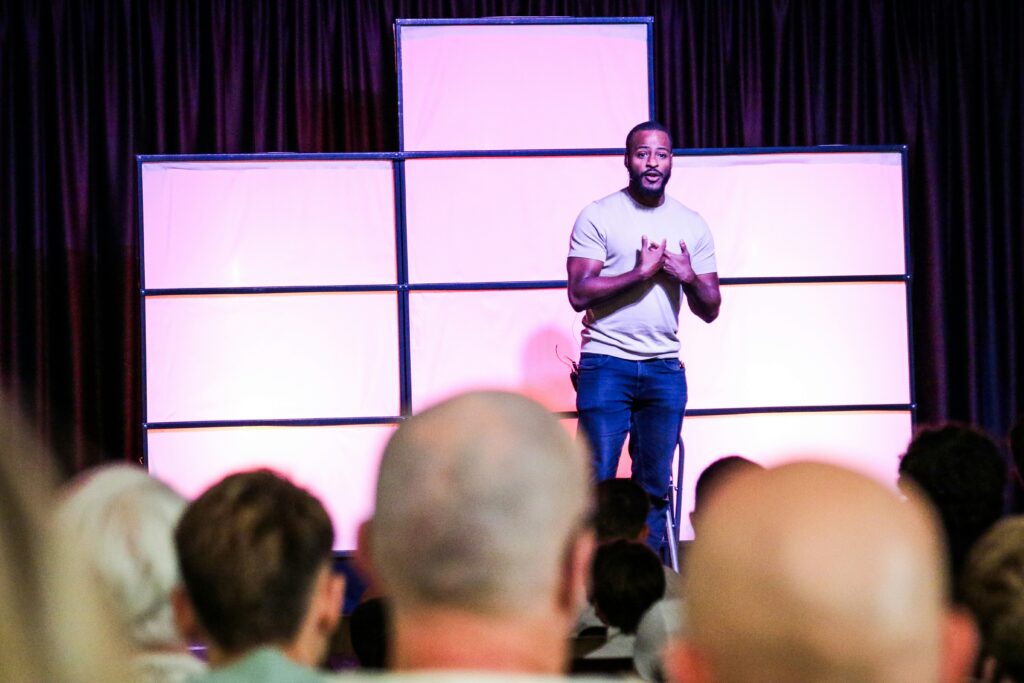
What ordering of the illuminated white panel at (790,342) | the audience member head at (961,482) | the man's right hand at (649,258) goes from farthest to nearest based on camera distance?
the illuminated white panel at (790,342) → the man's right hand at (649,258) → the audience member head at (961,482)

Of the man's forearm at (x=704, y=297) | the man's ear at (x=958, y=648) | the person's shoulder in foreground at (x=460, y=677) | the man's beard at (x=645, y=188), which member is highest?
the man's beard at (x=645, y=188)

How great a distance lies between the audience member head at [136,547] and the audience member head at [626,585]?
124 centimetres

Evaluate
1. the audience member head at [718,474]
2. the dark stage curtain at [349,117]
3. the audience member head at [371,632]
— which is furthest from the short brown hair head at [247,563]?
the dark stage curtain at [349,117]

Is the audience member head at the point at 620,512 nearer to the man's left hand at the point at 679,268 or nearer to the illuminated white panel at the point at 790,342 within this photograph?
the man's left hand at the point at 679,268

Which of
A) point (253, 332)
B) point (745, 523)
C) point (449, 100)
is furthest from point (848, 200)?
point (745, 523)

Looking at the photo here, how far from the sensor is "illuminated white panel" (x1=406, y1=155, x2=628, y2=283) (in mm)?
5234

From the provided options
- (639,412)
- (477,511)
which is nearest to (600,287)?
(639,412)

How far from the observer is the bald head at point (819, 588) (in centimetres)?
83

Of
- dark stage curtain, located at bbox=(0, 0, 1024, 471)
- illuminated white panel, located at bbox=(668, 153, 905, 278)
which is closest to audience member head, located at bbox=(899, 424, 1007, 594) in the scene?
illuminated white panel, located at bbox=(668, 153, 905, 278)

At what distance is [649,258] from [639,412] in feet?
1.84

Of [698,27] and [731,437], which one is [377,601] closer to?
[731,437]

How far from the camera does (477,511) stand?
1019 millimetres

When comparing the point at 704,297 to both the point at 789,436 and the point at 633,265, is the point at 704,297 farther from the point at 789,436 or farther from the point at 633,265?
the point at 789,436

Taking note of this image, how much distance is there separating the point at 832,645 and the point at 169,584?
0.94m
